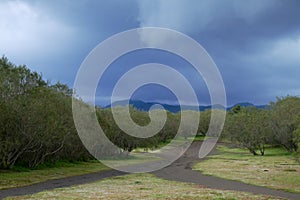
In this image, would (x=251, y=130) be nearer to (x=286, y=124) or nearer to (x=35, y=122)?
(x=286, y=124)

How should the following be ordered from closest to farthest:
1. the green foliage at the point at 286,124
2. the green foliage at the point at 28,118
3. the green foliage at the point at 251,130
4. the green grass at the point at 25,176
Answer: the green grass at the point at 25,176, the green foliage at the point at 28,118, the green foliage at the point at 286,124, the green foliage at the point at 251,130

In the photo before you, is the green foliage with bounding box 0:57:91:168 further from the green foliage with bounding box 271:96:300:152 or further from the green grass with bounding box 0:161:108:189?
the green foliage with bounding box 271:96:300:152

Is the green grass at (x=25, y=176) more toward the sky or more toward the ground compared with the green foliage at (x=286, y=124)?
more toward the ground

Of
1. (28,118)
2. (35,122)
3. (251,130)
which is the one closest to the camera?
(28,118)

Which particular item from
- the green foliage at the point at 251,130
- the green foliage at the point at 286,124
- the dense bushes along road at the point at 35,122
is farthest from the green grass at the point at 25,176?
the green foliage at the point at 286,124

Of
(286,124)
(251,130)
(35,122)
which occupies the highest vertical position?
(286,124)

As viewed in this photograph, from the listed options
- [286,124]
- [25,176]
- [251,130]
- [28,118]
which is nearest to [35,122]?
[28,118]

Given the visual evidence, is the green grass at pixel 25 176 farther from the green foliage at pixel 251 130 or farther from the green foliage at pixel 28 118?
the green foliage at pixel 251 130

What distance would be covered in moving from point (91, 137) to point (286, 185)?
126ft

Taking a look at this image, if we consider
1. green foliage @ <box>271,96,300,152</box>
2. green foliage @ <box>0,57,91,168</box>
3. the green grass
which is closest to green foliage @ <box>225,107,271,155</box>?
green foliage @ <box>271,96,300,152</box>

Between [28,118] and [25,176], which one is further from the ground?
[28,118]

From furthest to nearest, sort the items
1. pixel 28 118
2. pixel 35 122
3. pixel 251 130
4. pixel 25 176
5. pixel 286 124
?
1. pixel 251 130
2. pixel 286 124
3. pixel 35 122
4. pixel 28 118
5. pixel 25 176

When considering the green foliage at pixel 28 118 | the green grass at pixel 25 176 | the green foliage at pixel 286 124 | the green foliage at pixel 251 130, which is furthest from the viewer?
the green foliage at pixel 251 130

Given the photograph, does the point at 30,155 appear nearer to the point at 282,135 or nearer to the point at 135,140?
the point at 135,140
